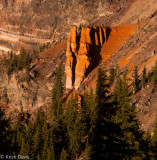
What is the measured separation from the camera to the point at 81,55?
226 ft

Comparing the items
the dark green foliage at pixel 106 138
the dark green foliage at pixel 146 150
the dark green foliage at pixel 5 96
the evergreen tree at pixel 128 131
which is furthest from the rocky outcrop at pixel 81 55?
the evergreen tree at pixel 128 131

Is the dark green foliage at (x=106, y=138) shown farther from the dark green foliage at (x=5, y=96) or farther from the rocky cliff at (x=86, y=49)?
the dark green foliage at (x=5, y=96)

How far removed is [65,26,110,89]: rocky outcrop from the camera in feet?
224

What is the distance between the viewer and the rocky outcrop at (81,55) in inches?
2689

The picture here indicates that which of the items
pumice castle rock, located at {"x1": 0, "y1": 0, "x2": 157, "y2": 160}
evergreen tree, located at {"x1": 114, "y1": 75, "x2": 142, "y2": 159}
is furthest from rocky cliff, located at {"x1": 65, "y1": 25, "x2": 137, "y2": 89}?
evergreen tree, located at {"x1": 114, "y1": 75, "x2": 142, "y2": 159}

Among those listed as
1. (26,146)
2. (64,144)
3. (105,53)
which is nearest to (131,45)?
(105,53)

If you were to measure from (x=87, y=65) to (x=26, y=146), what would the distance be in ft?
117

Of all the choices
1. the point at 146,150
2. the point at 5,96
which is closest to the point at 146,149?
the point at 146,150

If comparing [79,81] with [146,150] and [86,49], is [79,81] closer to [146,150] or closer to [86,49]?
[86,49]

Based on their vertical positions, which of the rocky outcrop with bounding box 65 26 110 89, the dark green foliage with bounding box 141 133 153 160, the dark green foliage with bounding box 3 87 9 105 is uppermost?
the rocky outcrop with bounding box 65 26 110 89

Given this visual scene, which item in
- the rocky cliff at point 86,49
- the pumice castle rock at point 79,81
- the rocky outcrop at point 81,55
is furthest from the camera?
the rocky cliff at point 86,49

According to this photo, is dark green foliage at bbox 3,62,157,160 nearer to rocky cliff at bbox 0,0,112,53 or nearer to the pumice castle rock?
the pumice castle rock

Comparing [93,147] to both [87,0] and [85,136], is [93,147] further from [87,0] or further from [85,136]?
[87,0]

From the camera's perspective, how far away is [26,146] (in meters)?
36.0
